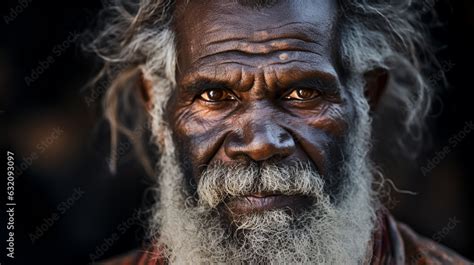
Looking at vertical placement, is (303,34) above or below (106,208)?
above

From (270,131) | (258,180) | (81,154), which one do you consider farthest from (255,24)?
(81,154)

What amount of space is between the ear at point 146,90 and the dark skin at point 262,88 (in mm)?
443

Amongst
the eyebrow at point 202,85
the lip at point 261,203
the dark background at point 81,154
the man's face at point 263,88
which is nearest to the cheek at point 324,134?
the man's face at point 263,88

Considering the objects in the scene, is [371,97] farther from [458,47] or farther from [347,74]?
[458,47]

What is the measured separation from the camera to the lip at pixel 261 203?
7.71 feet

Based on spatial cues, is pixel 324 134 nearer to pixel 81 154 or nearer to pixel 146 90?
pixel 146 90

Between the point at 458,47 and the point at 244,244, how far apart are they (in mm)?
2630

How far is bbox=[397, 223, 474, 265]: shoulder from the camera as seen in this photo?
282cm

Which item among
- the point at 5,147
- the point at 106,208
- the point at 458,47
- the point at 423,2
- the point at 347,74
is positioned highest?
the point at 347,74

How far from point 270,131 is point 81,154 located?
97.5 inches

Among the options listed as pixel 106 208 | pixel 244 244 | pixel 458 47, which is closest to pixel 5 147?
pixel 106 208

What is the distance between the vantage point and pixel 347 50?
2.69 meters

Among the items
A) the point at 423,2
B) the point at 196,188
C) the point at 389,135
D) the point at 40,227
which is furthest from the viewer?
the point at 40,227

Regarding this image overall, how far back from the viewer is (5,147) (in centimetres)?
390
